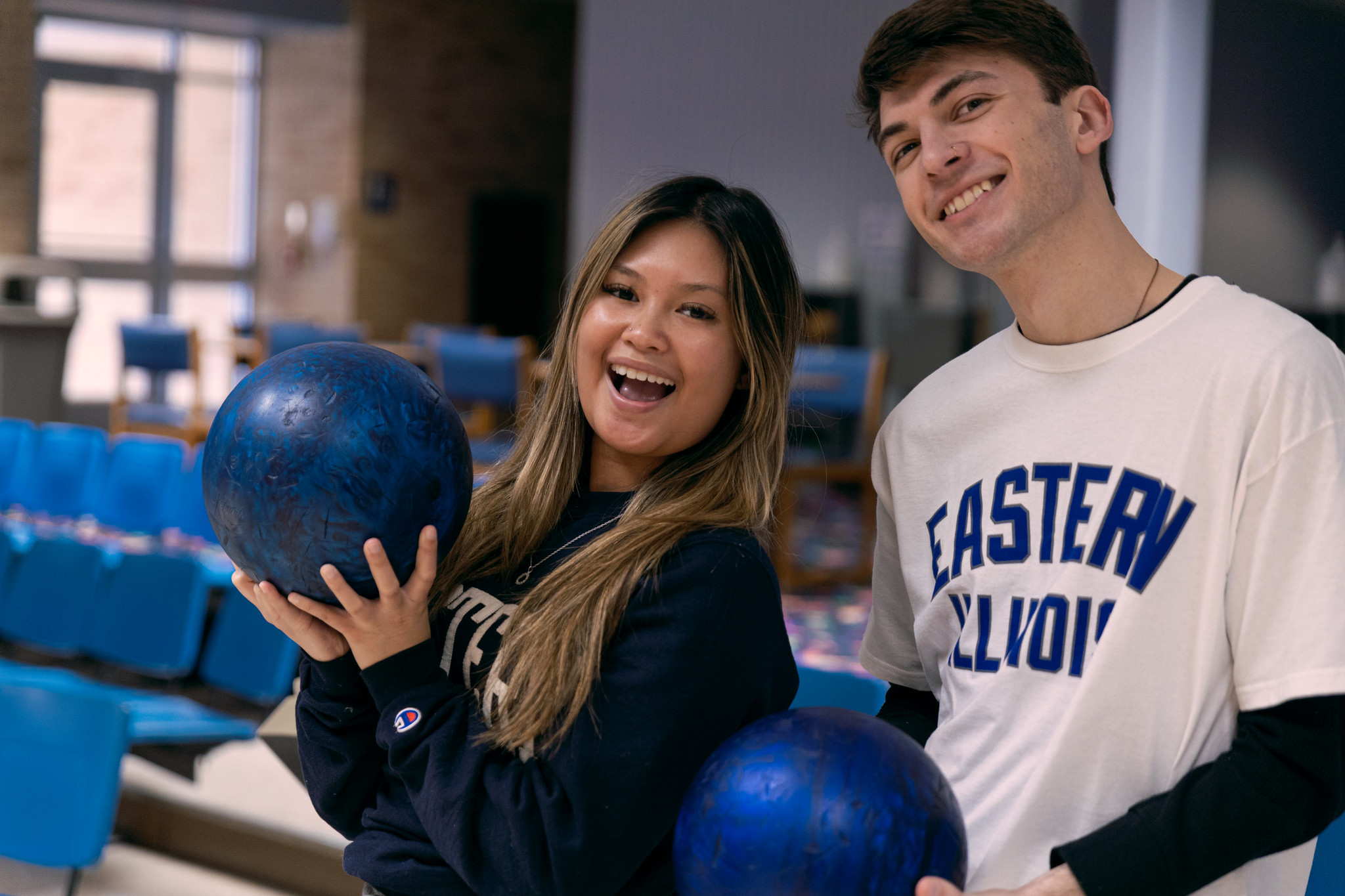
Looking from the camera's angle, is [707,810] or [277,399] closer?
[707,810]

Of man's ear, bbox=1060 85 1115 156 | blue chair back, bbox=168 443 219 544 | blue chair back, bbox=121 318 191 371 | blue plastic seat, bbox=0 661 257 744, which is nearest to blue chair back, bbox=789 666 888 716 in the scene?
man's ear, bbox=1060 85 1115 156

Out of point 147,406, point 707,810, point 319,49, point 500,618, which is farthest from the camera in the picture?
point 319,49

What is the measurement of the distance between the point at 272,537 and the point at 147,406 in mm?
7865

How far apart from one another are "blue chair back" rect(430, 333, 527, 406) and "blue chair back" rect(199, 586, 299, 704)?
2.73m

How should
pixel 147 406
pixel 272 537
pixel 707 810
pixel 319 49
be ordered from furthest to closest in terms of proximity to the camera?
pixel 319 49
pixel 147 406
pixel 272 537
pixel 707 810

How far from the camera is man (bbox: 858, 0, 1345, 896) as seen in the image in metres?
1.12

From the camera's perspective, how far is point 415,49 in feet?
38.7

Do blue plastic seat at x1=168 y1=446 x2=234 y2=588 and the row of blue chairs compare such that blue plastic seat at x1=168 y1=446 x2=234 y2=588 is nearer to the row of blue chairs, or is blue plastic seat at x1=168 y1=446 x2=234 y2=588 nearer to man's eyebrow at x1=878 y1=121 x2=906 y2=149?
the row of blue chairs

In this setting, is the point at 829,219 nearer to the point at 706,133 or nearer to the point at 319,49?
the point at 706,133

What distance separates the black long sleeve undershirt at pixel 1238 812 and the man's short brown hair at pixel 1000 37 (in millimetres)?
663

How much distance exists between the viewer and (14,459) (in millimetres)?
5617

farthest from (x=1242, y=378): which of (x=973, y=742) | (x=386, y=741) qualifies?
(x=386, y=741)

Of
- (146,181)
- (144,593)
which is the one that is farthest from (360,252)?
(144,593)

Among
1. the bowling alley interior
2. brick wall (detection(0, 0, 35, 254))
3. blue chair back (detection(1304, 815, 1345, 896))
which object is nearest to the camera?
blue chair back (detection(1304, 815, 1345, 896))
